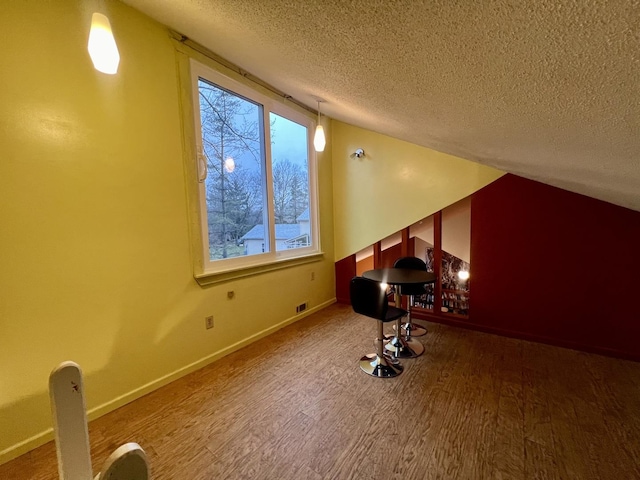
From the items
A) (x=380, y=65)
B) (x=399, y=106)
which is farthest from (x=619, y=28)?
(x=399, y=106)

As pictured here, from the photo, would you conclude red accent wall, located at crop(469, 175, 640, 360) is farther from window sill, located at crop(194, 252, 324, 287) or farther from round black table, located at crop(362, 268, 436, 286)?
window sill, located at crop(194, 252, 324, 287)

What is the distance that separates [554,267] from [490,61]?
2.68 metres

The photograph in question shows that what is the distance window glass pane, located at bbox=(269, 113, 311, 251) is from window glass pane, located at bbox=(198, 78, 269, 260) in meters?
0.21

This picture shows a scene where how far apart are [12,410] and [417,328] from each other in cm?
311

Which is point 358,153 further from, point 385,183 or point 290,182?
point 290,182

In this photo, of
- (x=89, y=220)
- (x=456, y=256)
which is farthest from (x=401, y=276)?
(x=89, y=220)

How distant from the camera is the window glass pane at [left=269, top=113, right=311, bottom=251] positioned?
3010 millimetres

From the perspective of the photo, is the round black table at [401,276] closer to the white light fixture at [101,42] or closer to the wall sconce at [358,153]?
the wall sconce at [358,153]

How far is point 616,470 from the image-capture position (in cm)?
129

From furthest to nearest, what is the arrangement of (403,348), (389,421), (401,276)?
(403,348) → (401,276) → (389,421)

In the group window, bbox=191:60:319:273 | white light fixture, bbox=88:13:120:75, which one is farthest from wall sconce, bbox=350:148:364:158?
white light fixture, bbox=88:13:120:75

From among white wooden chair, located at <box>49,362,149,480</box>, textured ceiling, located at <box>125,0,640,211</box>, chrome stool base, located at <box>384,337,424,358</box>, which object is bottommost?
chrome stool base, located at <box>384,337,424,358</box>

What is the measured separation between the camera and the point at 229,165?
249 cm

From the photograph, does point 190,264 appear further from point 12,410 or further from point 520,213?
point 520,213
